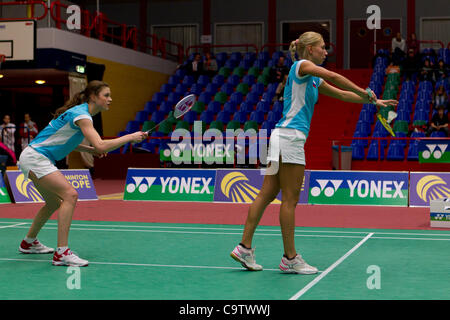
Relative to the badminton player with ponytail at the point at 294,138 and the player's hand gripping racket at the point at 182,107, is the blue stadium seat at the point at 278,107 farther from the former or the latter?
the badminton player with ponytail at the point at 294,138

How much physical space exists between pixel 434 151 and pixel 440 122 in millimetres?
1516

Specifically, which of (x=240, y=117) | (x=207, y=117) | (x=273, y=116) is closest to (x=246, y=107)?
(x=240, y=117)

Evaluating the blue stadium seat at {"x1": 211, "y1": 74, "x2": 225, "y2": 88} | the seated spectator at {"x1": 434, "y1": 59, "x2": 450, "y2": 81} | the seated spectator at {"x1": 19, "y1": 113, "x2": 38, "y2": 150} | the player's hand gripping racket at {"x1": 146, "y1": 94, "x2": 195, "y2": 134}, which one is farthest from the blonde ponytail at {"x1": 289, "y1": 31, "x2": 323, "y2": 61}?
the blue stadium seat at {"x1": 211, "y1": 74, "x2": 225, "y2": 88}

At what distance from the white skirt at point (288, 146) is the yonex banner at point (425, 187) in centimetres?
662

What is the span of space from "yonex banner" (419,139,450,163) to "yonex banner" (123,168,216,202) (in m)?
6.24

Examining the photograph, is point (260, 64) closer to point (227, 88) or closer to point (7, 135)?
point (227, 88)

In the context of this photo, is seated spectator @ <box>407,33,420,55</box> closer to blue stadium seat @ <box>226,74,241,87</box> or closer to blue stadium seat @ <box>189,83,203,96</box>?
blue stadium seat @ <box>226,74,241,87</box>

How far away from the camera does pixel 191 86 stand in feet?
Result: 80.8

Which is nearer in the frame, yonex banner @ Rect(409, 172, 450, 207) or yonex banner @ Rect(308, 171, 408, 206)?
yonex banner @ Rect(409, 172, 450, 207)

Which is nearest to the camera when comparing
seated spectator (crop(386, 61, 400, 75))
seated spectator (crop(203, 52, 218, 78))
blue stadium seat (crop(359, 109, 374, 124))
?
blue stadium seat (crop(359, 109, 374, 124))

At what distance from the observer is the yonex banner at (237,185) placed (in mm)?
12750
